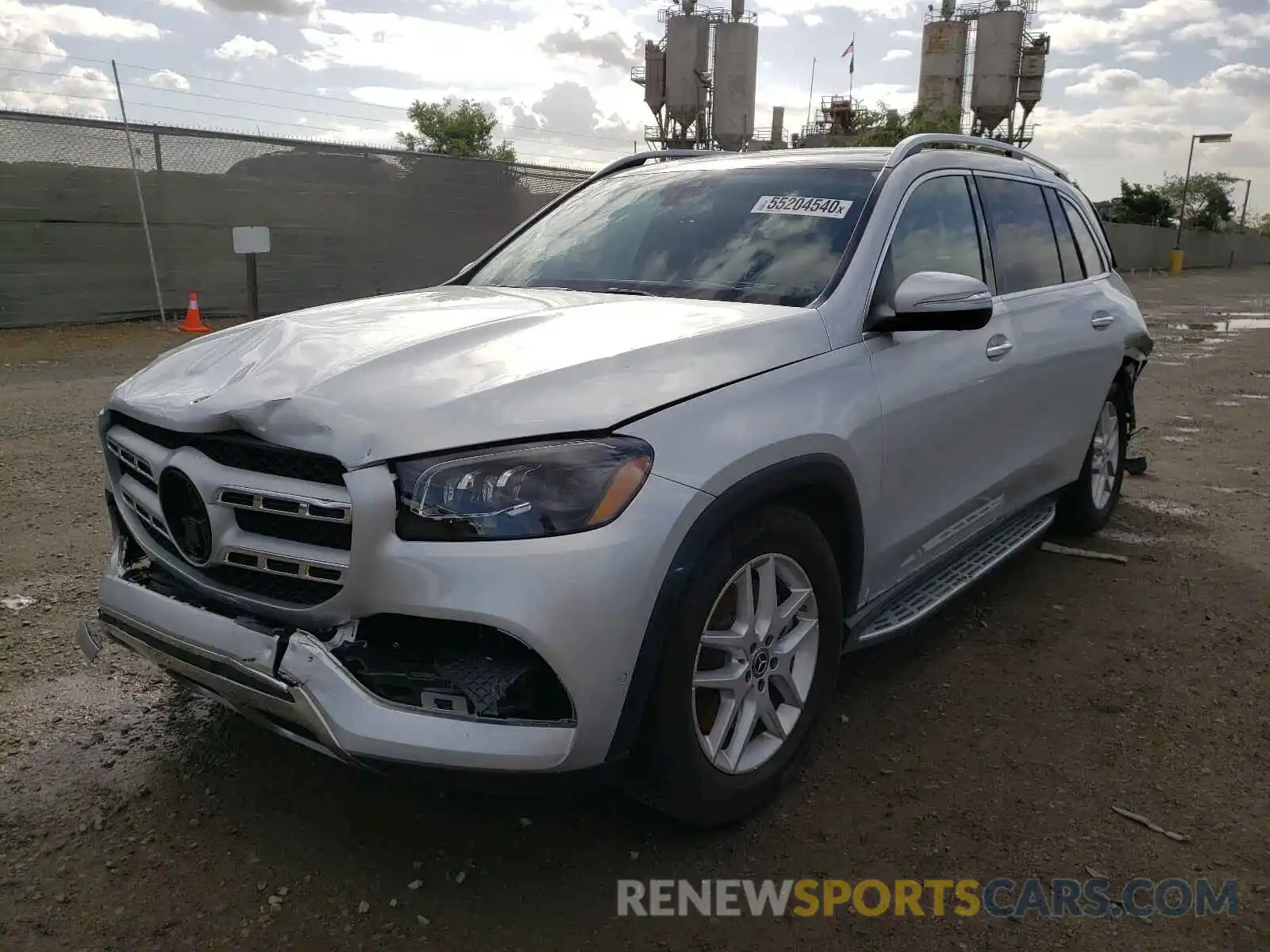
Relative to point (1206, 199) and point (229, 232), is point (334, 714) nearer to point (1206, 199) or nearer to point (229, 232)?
point (229, 232)

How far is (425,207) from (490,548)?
50.1 ft

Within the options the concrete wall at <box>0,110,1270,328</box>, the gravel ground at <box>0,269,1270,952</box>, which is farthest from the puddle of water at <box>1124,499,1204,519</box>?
the concrete wall at <box>0,110,1270,328</box>

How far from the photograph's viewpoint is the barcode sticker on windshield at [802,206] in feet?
10.4

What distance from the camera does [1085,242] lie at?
4883mm

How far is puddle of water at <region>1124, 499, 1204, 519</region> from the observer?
5.59 meters

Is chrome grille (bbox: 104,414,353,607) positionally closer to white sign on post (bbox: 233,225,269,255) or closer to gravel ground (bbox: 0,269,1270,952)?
gravel ground (bbox: 0,269,1270,952)

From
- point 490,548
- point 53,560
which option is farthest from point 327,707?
point 53,560

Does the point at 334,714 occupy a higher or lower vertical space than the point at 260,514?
lower

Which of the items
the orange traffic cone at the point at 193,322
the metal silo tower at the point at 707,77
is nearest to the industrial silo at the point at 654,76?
the metal silo tower at the point at 707,77

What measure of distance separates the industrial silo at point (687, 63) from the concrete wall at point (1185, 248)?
84.7 ft

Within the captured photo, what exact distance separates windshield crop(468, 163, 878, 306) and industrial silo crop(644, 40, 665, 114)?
6077 centimetres

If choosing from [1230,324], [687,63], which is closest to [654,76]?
[687,63]

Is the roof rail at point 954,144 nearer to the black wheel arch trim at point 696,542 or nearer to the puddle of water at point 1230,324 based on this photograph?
the black wheel arch trim at point 696,542

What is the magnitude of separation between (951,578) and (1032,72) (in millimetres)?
61411
